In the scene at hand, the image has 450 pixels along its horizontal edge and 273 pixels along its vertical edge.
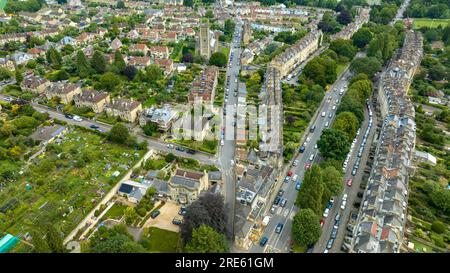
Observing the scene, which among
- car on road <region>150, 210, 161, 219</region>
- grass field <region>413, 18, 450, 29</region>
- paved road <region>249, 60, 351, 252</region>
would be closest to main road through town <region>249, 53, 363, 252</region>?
paved road <region>249, 60, 351, 252</region>

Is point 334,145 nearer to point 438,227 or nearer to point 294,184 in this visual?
point 294,184

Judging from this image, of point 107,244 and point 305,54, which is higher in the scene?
point 305,54

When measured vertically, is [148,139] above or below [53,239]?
above

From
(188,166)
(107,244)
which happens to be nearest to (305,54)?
(188,166)

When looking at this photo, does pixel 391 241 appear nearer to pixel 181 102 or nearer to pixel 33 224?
pixel 33 224

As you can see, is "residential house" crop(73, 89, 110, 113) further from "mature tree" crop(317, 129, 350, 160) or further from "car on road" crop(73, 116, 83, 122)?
"mature tree" crop(317, 129, 350, 160)

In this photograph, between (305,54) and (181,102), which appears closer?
(181,102)

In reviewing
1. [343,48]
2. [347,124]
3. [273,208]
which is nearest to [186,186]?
[273,208]
